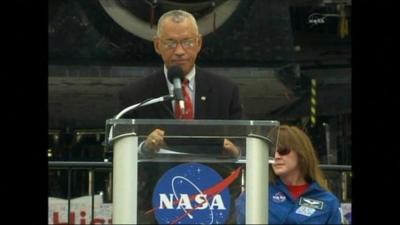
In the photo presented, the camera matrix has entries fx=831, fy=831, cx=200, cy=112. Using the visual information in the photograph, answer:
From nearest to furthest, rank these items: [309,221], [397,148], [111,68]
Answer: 1. [309,221]
2. [397,148]
3. [111,68]

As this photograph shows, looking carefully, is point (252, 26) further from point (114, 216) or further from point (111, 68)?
point (114, 216)

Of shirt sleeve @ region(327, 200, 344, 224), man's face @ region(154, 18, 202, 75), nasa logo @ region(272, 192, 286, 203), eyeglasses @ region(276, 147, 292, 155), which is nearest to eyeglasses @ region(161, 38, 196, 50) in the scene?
man's face @ region(154, 18, 202, 75)

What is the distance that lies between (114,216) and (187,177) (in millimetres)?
253

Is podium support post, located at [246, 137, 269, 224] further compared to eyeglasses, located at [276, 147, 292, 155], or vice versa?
eyeglasses, located at [276, 147, 292, 155]

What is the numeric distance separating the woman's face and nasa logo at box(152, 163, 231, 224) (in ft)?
2.58

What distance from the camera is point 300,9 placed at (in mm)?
4641

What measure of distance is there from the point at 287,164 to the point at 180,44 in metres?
0.65

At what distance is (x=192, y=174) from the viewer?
2.51 m

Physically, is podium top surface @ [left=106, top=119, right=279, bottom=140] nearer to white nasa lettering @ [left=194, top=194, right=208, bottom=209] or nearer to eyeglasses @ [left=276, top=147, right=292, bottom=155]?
white nasa lettering @ [left=194, top=194, right=208, bottom=209]

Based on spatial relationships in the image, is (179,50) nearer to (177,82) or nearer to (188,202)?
(177,82)

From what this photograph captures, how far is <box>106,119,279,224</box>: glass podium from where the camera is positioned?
249 cm

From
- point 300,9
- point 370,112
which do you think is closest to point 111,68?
point 300,9

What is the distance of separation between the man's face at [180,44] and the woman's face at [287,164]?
514mm

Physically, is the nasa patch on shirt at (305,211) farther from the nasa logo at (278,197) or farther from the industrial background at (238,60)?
the industrial background at (238,60)
